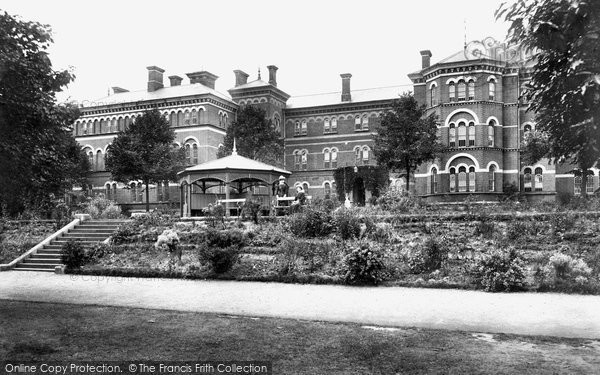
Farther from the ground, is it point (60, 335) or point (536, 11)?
point (536, 11)

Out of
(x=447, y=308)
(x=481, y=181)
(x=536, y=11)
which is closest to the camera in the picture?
(x=536, y=11)

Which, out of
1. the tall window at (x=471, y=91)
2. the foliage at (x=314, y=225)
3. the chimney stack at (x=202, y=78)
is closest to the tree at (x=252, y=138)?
the chimney stack at (x=202, y=78)

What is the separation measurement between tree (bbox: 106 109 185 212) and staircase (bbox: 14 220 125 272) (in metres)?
16.9

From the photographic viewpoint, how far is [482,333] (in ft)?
24.0

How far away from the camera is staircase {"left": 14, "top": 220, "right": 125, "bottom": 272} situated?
55.6 feet

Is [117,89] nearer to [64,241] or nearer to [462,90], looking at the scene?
[462,90]

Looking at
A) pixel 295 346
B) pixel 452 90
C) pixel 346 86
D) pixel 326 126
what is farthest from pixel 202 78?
pixel 295 346

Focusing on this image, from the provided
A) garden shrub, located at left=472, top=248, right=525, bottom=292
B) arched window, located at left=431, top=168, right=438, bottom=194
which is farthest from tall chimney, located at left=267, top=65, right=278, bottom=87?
garden shrub, located at left=472, top=248, right=525, bottom=292

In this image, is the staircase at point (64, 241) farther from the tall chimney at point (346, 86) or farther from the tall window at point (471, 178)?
the tall chimney at point (346, 86)

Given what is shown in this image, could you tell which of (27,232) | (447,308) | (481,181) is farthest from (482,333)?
(481,181)

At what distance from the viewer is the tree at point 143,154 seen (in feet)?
125

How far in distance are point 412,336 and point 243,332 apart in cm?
255

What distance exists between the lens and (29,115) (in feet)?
29.8

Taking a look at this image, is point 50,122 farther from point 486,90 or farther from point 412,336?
point 486,90
